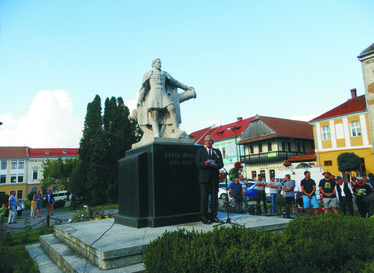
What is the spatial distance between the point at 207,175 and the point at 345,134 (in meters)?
34.7

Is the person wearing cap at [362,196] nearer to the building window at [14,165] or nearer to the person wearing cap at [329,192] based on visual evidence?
the person wearing cap at [329,192]

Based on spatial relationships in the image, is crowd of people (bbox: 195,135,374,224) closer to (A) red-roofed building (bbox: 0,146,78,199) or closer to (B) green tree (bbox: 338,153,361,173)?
(B) green tree (bbox: 338,153,361,173)

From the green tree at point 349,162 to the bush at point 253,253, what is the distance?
1183 inches

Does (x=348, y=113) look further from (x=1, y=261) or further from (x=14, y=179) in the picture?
(x=14, y=179)

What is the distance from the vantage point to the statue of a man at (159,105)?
6980mm

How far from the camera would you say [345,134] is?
35.0 m

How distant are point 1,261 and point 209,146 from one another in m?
4.03

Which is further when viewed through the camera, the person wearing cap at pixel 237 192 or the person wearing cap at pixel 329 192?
the person wearing cap at pixel 237 192

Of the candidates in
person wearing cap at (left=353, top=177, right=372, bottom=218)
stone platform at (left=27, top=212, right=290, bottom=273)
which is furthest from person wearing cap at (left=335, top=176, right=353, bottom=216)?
stone platform at (left=27, top=212, right=290, bottom=273)

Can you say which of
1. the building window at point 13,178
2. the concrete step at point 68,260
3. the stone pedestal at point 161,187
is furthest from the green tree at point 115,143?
the building window at point 13,178

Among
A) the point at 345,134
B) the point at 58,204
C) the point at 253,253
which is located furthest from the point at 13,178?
the point at 253,253

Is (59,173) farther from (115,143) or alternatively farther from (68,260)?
(68,260)

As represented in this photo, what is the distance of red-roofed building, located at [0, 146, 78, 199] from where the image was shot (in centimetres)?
6819

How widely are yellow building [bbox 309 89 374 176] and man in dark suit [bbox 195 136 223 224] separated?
30.6 metres
